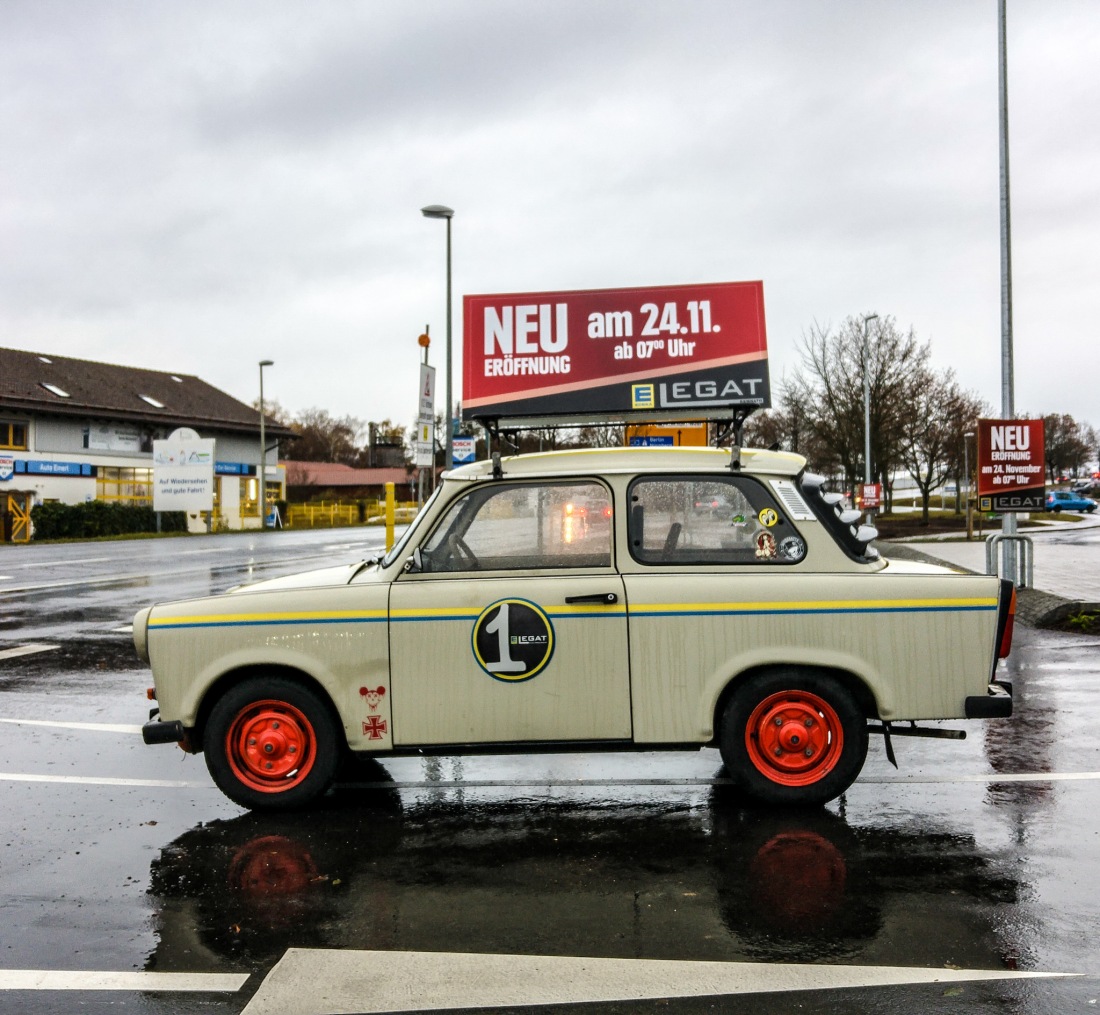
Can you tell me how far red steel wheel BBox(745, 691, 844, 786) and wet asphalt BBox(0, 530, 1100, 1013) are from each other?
0.76 ft

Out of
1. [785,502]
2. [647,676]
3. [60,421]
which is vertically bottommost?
[647,676]

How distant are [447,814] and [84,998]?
6.97 feet

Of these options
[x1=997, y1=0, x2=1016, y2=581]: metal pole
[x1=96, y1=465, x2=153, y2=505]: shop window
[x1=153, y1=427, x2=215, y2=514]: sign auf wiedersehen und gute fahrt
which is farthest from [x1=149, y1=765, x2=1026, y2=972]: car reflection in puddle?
[x1=96, y1=465, x2=153, y2=505]: shop window

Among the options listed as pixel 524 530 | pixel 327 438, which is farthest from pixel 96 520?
pixel 327 438

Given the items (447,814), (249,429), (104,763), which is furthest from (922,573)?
(249,429)

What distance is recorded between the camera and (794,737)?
4.95m

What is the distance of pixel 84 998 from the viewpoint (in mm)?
3232

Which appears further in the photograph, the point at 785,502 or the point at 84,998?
the point at 785,502

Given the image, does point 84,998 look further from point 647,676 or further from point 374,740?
point 647,676

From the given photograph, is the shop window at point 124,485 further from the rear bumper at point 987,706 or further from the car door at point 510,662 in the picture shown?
the rear bumper at point 987,706

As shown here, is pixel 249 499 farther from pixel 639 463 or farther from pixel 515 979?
pixel 515 979

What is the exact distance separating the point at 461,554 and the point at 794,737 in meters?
1.88

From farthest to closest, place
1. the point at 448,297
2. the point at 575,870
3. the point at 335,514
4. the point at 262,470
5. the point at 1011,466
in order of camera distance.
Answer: the point at 335,514 → the point at 262,470 → the point at 448,297 → the point at 1011,466 → the point at 575,870

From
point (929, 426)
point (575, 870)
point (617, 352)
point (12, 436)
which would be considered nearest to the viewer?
point (575, 870)
